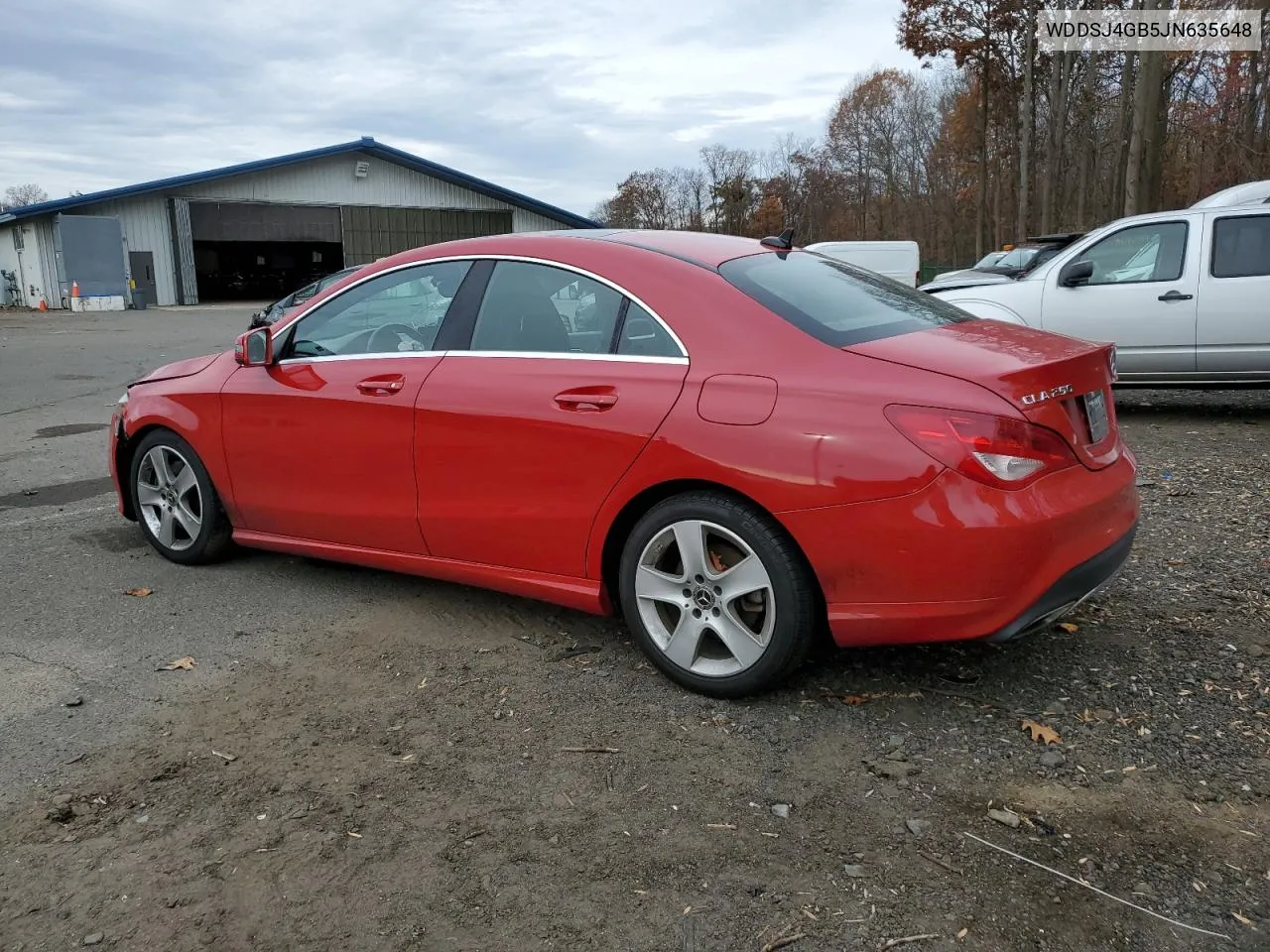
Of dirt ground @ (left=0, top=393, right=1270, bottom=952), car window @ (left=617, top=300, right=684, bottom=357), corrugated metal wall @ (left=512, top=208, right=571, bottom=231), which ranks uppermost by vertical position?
corrugated metal wall @ (left=512, top=208, right=571, bottom=231)

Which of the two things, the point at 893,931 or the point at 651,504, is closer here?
the point at 893,931

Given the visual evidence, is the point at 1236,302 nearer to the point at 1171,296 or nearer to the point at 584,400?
the point at 1171,296

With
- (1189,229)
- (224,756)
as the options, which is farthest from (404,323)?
(1189,229)

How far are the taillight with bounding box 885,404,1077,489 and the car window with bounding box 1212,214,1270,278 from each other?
21.4 feet

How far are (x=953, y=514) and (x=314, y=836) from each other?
6.58 feet

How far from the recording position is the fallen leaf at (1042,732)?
3.09 metres

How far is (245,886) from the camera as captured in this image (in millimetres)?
2482

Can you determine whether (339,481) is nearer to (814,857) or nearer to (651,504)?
(651,504)

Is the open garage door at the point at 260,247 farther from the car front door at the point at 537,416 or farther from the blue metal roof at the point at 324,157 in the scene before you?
the car front door at the point at 537,416

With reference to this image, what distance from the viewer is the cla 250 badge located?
2996 mm

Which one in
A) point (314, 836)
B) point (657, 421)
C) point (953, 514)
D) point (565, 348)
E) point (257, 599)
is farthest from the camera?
point (257, 599)

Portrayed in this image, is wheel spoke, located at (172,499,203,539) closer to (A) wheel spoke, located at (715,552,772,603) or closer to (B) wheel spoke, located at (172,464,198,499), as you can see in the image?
(B) wheel spoke, located at (172,464,198,499)

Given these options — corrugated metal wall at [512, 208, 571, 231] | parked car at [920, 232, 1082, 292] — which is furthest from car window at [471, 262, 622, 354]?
corrugated metal wall at [512, 208, 571, 231]

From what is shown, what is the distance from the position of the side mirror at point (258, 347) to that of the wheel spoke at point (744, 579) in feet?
8.16
